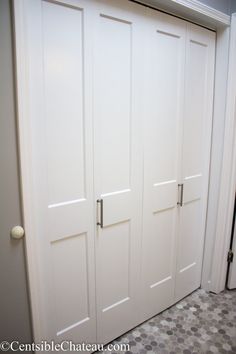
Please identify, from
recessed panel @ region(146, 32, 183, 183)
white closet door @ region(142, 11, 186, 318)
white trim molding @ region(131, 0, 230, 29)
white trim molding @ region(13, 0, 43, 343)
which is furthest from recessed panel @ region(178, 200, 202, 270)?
white trim molding @ region(131, 0, 230, 29)

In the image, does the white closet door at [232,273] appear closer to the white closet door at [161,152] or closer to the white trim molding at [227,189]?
the white trim molding at [227,189]

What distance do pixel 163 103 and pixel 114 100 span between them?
1.29 feet

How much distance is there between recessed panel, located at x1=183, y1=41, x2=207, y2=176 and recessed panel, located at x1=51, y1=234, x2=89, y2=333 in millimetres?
988

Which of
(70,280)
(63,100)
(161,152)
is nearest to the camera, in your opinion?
(63,100)

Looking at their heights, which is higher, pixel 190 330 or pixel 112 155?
pixel 112 155

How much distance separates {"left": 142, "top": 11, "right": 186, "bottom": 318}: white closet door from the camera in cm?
163

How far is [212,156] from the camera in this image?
2.08 meters

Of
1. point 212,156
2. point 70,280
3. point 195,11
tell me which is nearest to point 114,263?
point 70,280

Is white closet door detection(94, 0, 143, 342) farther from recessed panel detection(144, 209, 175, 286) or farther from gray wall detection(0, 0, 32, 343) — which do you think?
gray wall detection(0, 0, 32, 343)

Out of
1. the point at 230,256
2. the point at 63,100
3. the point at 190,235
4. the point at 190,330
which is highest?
the point at 63,100

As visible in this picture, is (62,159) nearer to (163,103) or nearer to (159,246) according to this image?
(163,103)

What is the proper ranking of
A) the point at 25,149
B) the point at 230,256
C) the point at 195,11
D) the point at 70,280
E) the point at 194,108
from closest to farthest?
A: the point at 25,149
the point at 70,280
the point at 195,11
the point at 194,108
the point at 230,256

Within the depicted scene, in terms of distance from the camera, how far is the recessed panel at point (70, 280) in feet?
4.65

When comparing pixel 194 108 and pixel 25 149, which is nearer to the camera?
pixel 25 149
